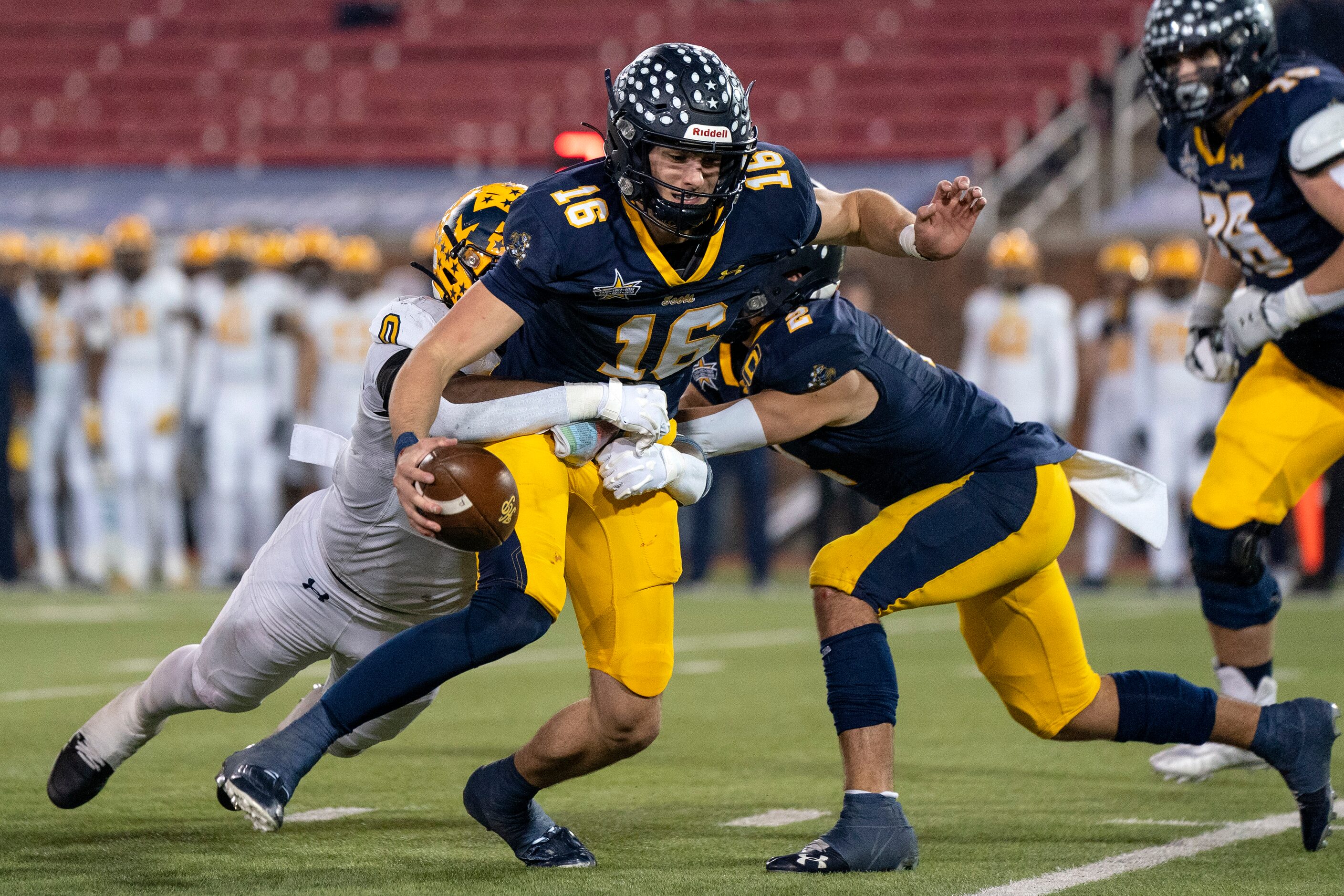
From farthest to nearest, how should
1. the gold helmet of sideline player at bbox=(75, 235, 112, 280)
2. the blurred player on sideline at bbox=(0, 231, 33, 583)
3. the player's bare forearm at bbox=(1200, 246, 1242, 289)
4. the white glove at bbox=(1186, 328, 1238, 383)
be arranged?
the gold helmet of sideline player at bbox=(75, 235, 112, 280), the blurred player on sideline at bbox=(0, 231, 33, 583), the player's bare forearm at bbox=(1200, 246, 1242, 289), the white glove at bbox=(1186, 328, 1238, 383)

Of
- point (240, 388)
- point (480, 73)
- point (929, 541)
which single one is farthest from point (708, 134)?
point (480, 73)

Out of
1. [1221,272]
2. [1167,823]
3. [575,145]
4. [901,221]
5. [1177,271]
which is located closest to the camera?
[901,221]

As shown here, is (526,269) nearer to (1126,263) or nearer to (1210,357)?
(1210,357)

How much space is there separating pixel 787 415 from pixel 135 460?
777 cm

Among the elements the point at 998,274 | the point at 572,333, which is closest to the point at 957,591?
the point at 572,333

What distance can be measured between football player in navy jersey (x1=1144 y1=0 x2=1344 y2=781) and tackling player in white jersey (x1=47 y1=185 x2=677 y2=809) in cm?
161

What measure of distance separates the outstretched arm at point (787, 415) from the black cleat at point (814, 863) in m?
0.73

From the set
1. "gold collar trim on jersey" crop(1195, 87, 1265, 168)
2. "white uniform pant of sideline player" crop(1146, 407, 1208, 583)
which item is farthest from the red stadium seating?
"gold collar trim on jersey" crop(1195, 87, 1265, 168)

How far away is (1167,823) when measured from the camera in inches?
143

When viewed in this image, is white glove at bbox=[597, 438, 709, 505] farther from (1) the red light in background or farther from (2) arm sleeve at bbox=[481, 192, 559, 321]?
(1) the red light in background

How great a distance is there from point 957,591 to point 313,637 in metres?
1.19

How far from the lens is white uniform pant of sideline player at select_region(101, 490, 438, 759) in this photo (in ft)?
11.1

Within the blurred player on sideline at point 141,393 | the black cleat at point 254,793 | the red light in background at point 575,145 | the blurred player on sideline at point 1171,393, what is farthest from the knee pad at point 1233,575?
the blurred player on sideline at point 141,393

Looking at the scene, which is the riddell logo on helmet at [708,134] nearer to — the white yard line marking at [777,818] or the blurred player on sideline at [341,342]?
the white yard line marking at [777,818]
